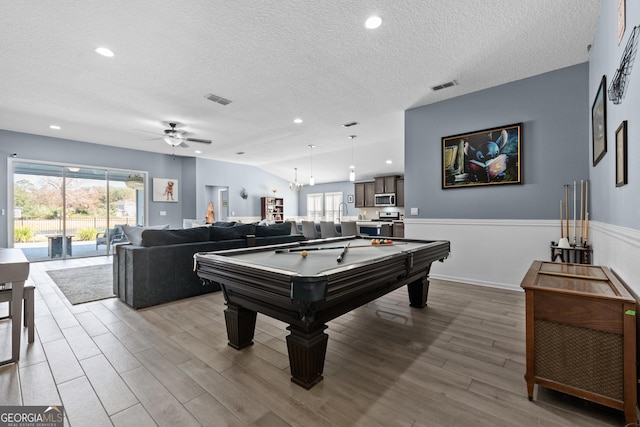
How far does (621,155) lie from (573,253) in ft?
6.87

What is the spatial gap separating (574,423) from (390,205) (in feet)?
27.3

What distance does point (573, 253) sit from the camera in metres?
3.32

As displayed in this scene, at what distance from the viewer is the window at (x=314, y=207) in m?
12.0

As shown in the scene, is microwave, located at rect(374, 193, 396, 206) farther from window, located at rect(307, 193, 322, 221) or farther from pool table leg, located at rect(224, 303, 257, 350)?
pool table leg, located at rect(224, 303, 257, 350)

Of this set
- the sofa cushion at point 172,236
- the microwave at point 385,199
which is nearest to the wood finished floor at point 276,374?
the sofa cushion at point 172,236

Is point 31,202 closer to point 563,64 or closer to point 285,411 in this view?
point 285,411

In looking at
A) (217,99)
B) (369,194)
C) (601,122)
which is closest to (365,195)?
(369,194)

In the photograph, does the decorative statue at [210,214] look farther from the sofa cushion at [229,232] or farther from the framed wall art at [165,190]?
the sofa cushion at [229,232]

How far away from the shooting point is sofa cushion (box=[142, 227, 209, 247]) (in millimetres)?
3281

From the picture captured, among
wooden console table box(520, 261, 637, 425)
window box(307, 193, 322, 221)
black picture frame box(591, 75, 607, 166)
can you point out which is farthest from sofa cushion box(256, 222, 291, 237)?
window box(307, 193, 322, 221)

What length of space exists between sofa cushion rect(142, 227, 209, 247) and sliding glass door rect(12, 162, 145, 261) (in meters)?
5.01

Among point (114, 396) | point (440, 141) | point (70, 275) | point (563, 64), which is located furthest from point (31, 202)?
point (563, 64)

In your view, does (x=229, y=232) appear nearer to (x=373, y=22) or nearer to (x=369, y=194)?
(x=373, y=22)

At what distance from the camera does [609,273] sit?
180 cm
